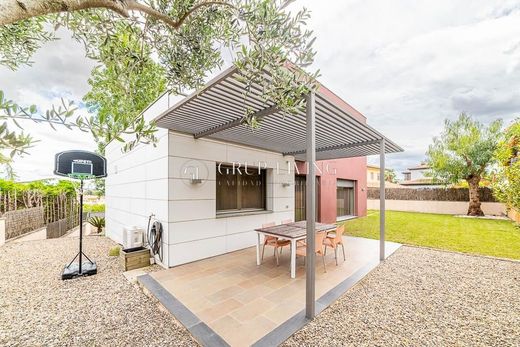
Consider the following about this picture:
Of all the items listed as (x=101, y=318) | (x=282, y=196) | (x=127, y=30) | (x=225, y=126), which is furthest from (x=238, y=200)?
(x=127, y=30)

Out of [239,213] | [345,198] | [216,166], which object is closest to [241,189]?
[239,213]

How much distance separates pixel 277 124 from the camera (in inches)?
195

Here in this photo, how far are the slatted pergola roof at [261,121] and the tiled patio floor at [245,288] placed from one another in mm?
2882

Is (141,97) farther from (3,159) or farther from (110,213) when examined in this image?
(110,213)

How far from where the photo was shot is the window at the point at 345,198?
12.6 meters

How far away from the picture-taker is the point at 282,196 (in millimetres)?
7934

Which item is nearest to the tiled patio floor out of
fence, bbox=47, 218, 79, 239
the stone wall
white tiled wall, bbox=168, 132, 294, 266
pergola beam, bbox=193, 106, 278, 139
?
white tiled wall, bbox=168, 132, 294, 266

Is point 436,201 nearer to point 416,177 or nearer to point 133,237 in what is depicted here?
point 133,237

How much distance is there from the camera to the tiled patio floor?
2924mm

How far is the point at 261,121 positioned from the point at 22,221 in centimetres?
996

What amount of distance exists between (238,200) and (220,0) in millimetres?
5308

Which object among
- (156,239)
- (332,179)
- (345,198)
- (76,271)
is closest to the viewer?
(76,271)

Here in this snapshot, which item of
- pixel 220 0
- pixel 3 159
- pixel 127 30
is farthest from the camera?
pixel 127 30

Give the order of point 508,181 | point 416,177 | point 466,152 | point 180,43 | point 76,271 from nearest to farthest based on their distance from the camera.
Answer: point 180,43, point 508,181, point 76,271, point 466,152, point 416,177
